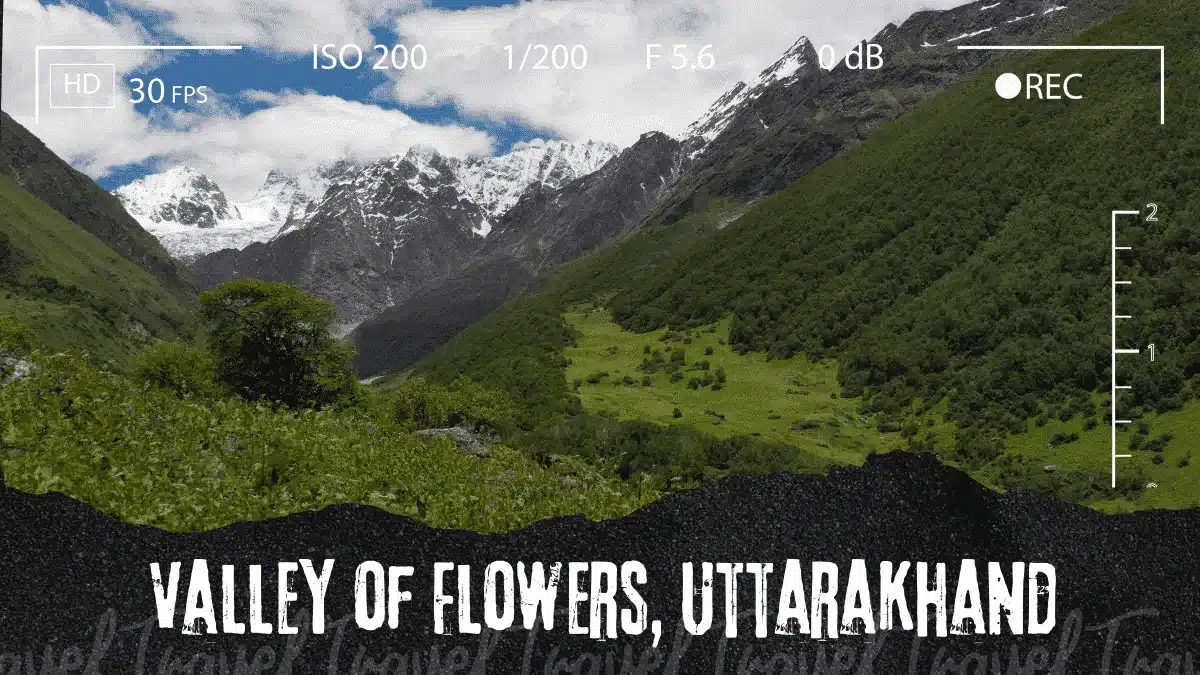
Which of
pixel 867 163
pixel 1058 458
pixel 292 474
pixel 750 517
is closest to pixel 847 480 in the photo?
pixel 750 517

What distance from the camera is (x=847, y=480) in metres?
10.7

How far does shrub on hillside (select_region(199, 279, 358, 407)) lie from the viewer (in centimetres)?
2539

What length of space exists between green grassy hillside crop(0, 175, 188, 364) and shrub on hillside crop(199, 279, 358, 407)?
79.7 metres

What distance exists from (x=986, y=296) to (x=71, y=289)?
518 ft

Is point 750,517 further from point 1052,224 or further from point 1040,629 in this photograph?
point 1052,224

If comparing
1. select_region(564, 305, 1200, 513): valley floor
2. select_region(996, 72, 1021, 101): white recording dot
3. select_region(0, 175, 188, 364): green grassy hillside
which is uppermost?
select_region(0, 175, 188, 364): green grassy hillside

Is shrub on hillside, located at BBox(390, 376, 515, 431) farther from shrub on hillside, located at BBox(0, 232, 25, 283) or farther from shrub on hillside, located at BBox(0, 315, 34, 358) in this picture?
shrub on hillside, located at BBox(0, 232, 25, 283)

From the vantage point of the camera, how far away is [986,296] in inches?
1612

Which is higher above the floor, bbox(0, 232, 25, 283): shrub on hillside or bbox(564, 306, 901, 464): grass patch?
bbox(0, 232, 25, 283): shrub on hillside

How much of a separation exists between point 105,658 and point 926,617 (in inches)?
377

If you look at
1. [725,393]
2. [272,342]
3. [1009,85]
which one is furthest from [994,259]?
[272,342]

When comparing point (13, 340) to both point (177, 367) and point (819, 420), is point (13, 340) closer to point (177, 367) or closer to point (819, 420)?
point (177, 367)

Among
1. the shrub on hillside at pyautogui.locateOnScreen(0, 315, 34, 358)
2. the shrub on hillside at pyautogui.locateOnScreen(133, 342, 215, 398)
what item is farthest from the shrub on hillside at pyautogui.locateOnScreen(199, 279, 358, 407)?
the shrub on hillside at pyautogui.locateOnScreen(0, 315, 34, 358)

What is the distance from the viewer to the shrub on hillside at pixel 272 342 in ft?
83.3
